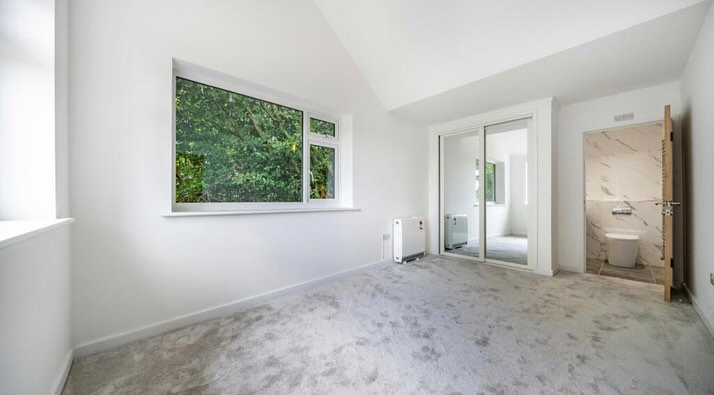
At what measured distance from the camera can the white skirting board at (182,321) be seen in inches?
67.5

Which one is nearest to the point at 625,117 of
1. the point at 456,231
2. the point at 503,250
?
the point at 503,250

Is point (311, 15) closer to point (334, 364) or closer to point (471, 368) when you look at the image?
point (334, 364)

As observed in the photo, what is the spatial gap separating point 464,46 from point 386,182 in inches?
77.4

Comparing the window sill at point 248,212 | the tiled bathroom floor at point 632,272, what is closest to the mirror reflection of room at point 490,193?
the tiled bathroom floor at point 632,272

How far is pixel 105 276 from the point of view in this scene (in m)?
1.76

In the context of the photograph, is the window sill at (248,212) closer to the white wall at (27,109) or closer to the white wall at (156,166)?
the white wall at (156,166)

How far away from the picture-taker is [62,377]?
55.1 inches

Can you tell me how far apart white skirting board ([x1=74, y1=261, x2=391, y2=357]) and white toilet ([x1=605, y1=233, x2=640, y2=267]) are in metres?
4.49

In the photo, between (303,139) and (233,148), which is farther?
(303,139)

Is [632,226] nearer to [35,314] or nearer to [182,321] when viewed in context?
[182,321]

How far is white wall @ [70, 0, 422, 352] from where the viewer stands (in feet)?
5.62

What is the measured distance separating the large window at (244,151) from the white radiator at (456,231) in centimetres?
254

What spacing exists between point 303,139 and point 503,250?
422 cm

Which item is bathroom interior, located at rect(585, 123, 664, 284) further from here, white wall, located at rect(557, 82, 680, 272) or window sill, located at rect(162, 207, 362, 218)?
window sill, located at rect(162, 207, 362, 218)
